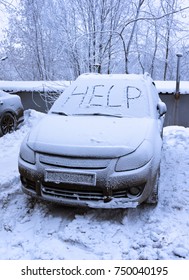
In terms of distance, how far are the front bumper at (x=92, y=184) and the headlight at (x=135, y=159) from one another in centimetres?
4

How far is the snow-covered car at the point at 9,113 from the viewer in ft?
23.9

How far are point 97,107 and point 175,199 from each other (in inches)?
62.3

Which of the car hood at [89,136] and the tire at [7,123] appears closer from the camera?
the car hood at [89,136]

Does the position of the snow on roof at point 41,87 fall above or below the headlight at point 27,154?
below

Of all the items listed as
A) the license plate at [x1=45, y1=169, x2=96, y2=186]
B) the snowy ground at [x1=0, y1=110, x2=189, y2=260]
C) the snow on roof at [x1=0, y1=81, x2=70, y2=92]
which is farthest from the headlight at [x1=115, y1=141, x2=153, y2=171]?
the snow on roof at [x1=0, y1=81, x2=70, y2=92]

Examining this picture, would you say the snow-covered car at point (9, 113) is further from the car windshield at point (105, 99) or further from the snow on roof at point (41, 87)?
the snow on roof at point (41, 87)

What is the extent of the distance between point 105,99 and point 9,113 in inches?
143

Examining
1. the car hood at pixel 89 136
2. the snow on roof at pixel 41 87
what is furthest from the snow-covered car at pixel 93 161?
the snow on roof at pixel 41 87

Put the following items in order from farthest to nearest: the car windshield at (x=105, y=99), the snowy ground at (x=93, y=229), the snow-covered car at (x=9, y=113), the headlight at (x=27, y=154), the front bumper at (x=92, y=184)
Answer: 1. the snow-covered car at (x=9, y=113)
2. the car windshield at (x=105, y=99)
3. the headlight at (x=27, y=154)
4. the front bumper at (x=92, y=184)
5. the snowy ground at (x=93, y=229)

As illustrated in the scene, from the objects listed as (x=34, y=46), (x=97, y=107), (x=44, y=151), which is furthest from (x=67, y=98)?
(x=34, y=46)

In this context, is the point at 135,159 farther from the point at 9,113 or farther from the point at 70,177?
the point at 9,113
